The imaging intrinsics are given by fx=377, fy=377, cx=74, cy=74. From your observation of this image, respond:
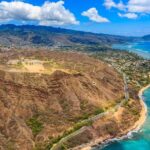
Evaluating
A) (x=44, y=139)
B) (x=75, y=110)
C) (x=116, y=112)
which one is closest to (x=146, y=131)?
(x=116, y=112)

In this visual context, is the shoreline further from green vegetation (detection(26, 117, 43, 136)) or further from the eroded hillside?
green vegetation (detection(26, 117, 43, 136))

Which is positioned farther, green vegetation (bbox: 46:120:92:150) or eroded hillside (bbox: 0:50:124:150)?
eroded hillside (bbox: 0:50:124:150)

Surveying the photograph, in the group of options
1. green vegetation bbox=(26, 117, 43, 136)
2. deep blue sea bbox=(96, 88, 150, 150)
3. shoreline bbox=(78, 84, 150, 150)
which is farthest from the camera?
green vegetation bbox=(26, 117, 43, 136)

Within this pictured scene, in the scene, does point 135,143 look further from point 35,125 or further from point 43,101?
point 43,101

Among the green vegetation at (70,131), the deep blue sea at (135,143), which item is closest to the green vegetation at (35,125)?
the green vegetation at (70,131)

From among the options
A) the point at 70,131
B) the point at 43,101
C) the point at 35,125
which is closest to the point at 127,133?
the point at 70,131

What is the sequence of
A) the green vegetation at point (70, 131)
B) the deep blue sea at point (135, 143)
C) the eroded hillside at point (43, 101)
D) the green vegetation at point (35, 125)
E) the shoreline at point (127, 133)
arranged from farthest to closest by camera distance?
the green vegetation at point (35, 125), the shoreline at point (127, 133), the deep blue sea at point (135, 143), the eroded hillside at point (43, 101), the green vegetation at point (70, 131)

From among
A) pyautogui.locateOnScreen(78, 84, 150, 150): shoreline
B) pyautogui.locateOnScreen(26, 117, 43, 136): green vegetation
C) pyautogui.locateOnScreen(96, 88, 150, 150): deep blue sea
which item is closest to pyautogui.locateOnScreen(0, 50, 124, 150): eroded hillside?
pyautogui.locateOnScreen(26, 117, 43, 136): green vegetation

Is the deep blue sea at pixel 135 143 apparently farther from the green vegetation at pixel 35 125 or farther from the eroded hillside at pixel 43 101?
the green vegetation at pixel 35 125
